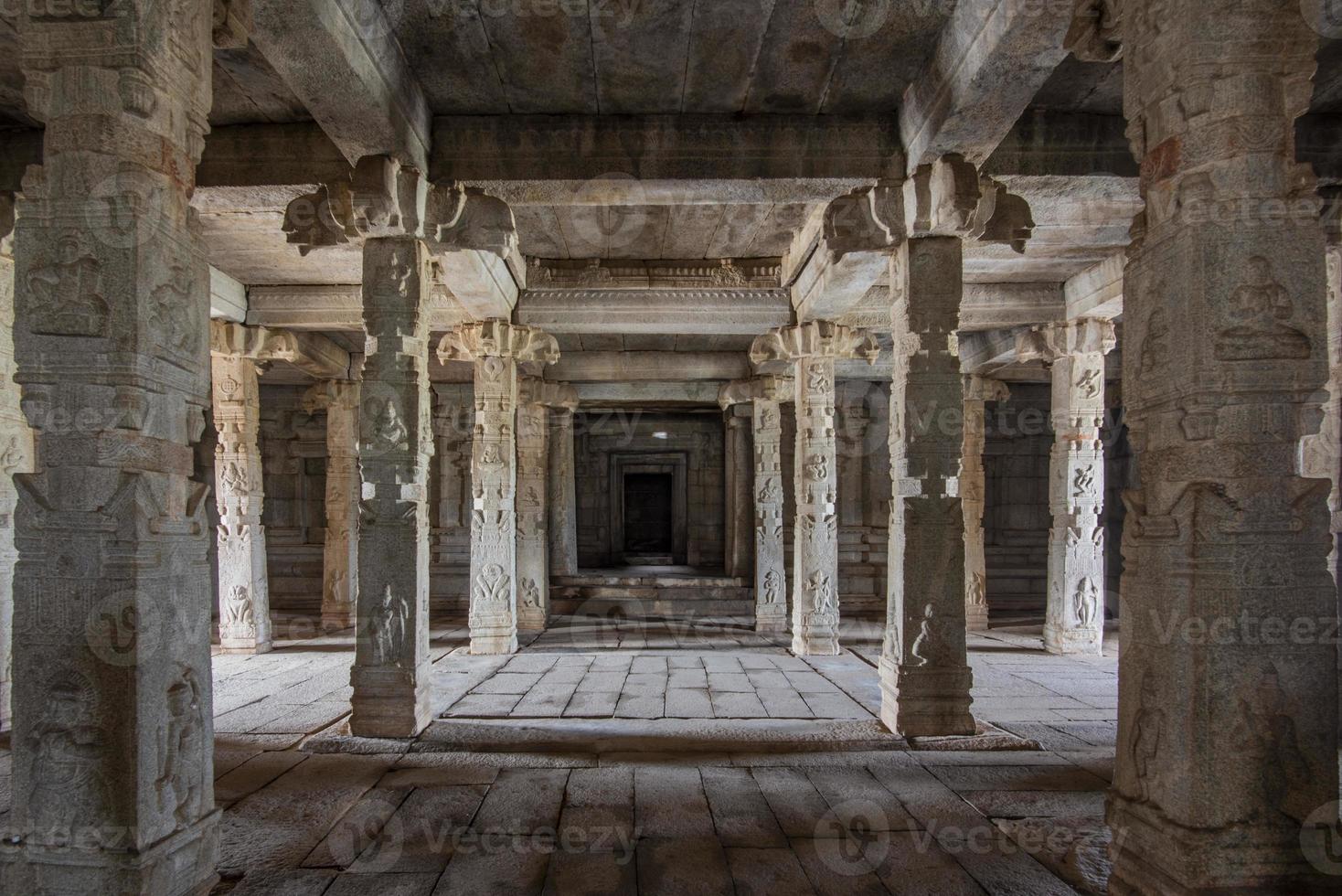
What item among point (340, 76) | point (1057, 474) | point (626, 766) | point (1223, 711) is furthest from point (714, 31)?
point (1057, 474)

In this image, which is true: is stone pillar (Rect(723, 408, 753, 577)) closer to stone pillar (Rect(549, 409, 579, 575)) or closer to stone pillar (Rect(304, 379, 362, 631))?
stone pillar (Rect(549, 409, 579, 575))

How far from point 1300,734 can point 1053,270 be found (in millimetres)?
6842

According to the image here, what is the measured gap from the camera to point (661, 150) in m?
5.02

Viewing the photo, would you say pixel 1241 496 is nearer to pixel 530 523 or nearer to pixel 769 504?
pixel 769 504

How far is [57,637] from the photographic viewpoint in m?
2.45

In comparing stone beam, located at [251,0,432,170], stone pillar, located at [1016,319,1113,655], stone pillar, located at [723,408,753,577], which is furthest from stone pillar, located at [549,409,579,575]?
stone beam, located at [251,0,432,170]

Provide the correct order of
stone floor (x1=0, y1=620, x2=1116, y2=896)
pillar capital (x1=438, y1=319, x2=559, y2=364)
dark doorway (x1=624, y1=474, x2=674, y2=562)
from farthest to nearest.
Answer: dark doorway (x1=624, y1=474, x2=674, y2=562) < pillar capital (x1=438, y1=319, x2=559, y2=364) < stone floor (x1=0, y1=620, x2=1116, y2=896)

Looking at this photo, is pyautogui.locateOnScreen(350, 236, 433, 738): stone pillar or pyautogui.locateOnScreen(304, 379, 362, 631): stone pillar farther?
pyautogui.locateOnScreen(304, 379, 362, 631): stone pillar

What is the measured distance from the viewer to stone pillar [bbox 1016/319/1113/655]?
8945mm

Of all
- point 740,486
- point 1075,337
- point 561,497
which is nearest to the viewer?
point 1075,337

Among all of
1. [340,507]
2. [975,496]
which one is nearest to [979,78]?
[975,496]

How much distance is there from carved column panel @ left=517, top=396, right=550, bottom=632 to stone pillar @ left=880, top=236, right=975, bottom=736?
264 inches

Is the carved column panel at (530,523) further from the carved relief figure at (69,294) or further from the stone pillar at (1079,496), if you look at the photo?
the carved relief figure at (69,294)

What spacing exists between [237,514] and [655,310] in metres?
5.63
